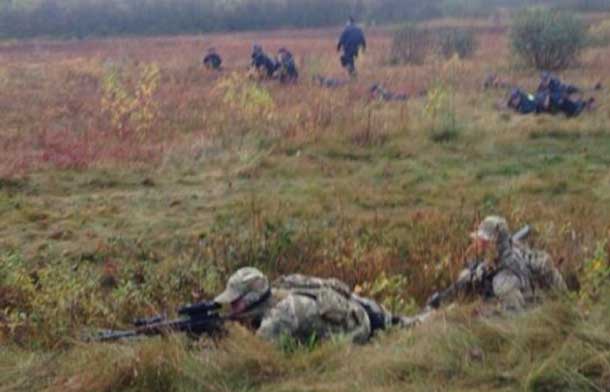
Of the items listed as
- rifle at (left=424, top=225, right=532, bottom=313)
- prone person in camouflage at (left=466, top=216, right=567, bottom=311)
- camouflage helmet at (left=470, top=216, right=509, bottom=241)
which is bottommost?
rifle at (left=424, top=225, right=532, bottom=313)

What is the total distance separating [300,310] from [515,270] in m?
1.64

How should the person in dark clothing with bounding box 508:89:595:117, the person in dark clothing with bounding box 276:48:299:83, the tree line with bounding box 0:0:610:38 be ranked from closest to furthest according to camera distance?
the person in dark clothing with bounding box 508:89:595:117 → the person in dark clothing with bounding box 276:48:299:83 → the tree line with bounding box 0:0:610:38

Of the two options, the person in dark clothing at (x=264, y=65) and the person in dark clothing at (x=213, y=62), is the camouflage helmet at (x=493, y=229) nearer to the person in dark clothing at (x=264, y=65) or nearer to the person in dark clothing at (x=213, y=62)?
the person in dark clothing at (x=264, y=65)

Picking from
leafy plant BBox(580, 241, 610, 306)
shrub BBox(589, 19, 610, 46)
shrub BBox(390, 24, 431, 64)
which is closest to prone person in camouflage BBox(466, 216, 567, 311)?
leafy plant BBox(580, 241, 610, 306)

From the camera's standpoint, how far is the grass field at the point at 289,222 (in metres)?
4.64

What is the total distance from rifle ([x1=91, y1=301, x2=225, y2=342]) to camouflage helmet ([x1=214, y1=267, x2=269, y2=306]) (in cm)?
9

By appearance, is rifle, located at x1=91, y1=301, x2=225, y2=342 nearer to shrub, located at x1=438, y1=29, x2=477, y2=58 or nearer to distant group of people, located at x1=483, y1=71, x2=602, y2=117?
distant group of people, located at x1=483, y1=71, x2=602, y2=117

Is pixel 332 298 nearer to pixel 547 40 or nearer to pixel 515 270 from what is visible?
pixel 515 270

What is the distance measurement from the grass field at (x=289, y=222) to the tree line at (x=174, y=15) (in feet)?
85.9

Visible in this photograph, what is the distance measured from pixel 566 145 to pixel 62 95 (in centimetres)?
1093

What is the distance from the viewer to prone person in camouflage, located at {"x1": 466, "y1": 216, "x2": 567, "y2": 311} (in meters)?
5.64

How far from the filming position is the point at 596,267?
542cm

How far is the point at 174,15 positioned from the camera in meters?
43.3

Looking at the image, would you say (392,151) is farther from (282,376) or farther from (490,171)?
(282,376)
